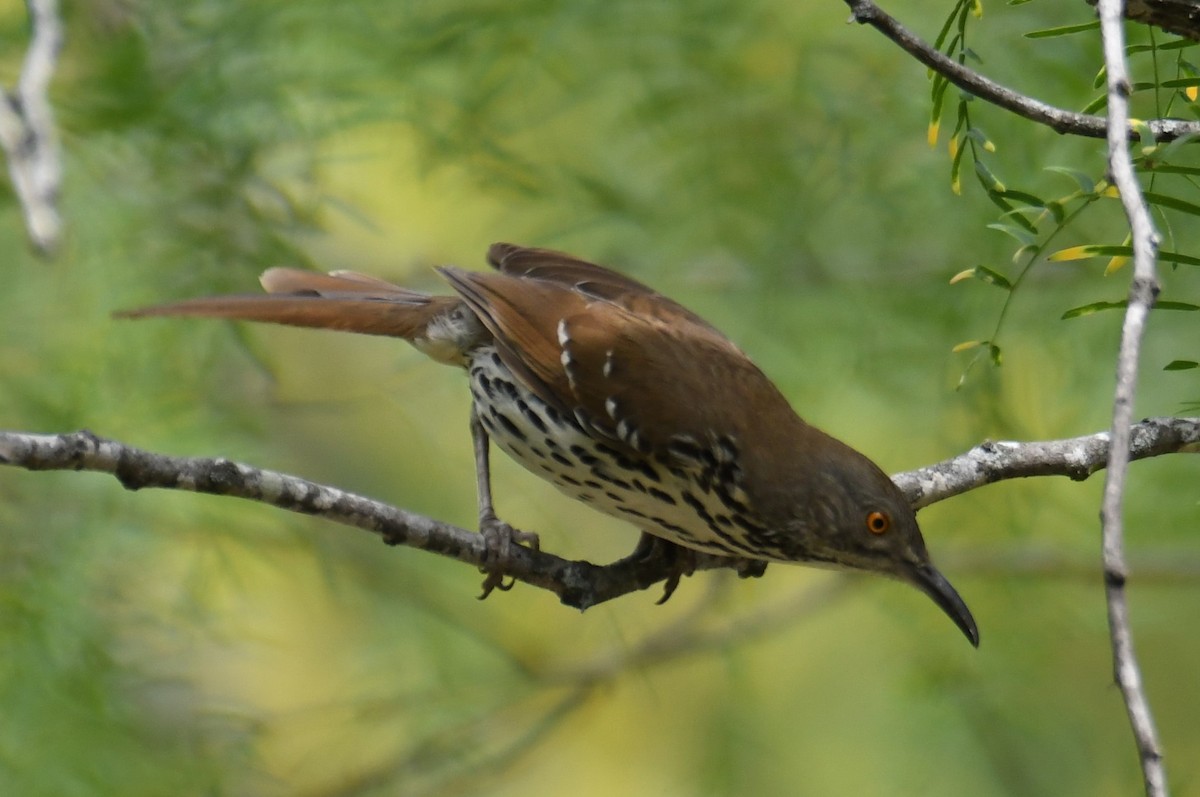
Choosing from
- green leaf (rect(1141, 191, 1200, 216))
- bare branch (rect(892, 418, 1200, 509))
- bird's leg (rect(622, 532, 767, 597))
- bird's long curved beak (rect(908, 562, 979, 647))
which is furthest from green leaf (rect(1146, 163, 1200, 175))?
bird's leg (rect(622, 532, 767, 597))

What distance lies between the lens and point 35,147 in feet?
6.20

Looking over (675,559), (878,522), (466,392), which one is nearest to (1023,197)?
(878,522)

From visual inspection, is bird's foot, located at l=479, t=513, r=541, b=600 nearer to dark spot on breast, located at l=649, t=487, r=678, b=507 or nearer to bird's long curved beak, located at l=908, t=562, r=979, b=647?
dark spot on breast, located at l=649, t=487, r=678, b=507

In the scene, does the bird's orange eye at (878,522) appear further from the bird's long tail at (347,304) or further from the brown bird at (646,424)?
the bird's long tail at (347,304)

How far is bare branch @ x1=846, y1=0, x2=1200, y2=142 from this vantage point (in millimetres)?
1980

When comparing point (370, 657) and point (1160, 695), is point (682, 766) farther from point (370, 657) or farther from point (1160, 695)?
point (1160, 695)

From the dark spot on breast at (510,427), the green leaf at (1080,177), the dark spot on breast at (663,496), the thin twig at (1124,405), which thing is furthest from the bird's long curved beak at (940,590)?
the thin twig at (1124,405)

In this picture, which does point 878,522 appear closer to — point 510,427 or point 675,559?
point 675,559

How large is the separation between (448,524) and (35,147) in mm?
1359

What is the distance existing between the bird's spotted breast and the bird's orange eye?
0.26 m

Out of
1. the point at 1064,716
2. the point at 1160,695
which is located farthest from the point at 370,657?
the point at 1160,695

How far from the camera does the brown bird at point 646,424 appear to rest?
131 inches

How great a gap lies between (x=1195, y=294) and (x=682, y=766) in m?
3.18

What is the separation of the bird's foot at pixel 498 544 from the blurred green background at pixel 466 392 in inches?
75.1
